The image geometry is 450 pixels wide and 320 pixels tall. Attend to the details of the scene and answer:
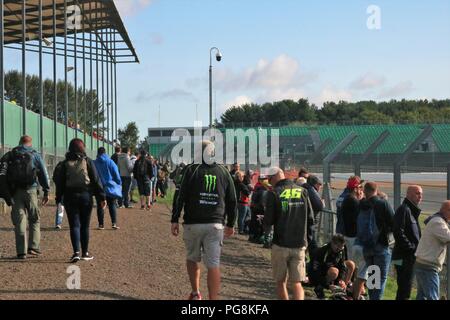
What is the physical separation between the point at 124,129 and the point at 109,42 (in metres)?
47.4

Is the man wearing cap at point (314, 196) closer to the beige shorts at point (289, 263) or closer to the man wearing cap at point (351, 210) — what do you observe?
the man wearing cap at point (351, 210)

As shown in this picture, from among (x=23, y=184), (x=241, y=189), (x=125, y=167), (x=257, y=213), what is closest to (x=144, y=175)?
(x=125, y=167)

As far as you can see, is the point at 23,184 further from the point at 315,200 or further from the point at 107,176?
the point at 315,200

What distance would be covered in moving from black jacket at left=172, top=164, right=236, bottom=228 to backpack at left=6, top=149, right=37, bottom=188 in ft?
11.0

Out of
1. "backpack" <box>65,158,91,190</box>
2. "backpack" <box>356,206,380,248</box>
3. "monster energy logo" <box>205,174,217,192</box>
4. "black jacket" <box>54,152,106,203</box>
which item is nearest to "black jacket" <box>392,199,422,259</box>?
"backpack" <box>356,206,380,248</box>

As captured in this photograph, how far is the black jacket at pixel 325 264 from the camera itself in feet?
34.5

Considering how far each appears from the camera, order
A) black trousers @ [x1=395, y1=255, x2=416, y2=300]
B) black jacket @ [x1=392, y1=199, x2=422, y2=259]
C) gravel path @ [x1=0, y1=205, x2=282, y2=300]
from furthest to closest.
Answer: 1. black trousers @ [x1=395, y1=255, x2=416, y2=300]
2. black jacket @ [x1=392, y1=199, x2=422, y2=259]
3. gravel path @ [x1=0, y1=205, x2=282, y2=300]

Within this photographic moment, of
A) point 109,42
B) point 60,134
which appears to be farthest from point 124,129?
point 60,134

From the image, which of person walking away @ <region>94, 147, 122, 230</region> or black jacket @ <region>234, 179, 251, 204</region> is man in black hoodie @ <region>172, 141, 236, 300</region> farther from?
black jacket @ <region>234, 179, 251, 204</region>

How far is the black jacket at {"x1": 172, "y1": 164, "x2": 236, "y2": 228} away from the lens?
26.1 ft

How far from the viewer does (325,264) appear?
419 inches

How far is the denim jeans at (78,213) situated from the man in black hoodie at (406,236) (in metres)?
4.33

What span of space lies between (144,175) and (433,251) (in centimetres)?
1274
